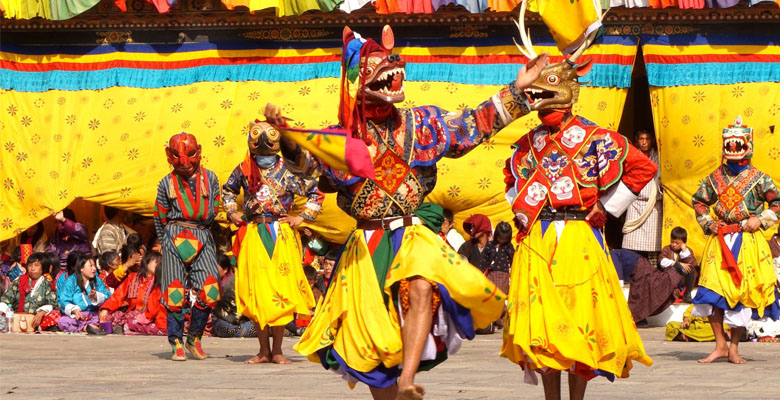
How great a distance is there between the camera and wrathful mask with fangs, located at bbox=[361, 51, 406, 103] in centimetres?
614

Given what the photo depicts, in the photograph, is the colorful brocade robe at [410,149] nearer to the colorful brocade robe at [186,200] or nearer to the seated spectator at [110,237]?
the colorful brocade robe at [186,200]

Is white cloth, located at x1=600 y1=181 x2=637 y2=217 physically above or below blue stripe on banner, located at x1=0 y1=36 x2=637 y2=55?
below

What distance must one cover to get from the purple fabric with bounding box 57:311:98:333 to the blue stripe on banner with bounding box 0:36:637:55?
3562mm

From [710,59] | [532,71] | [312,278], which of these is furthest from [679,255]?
[532,71]

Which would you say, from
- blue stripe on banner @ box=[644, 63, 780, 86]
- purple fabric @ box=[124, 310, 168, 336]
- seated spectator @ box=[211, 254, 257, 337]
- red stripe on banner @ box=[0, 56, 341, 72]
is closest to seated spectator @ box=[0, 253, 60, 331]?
purple fabric @ box=[124, 310, 168, 336]

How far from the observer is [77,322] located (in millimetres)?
13719

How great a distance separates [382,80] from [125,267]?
325 inches

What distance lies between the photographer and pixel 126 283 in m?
13.7

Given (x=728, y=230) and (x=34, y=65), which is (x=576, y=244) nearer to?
(x=728, y=230)

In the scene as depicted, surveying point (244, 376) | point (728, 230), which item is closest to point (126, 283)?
point (244, 376)

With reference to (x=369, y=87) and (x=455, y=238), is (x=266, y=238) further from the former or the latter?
(x=369, y=87)

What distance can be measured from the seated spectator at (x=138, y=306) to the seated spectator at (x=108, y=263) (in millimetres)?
341

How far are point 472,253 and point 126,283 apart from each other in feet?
11.5

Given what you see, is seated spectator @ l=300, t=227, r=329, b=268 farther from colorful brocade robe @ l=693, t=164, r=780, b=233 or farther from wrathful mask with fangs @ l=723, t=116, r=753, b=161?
wrathful mask with fangs @ l=723, t=116, r=753, b=161
